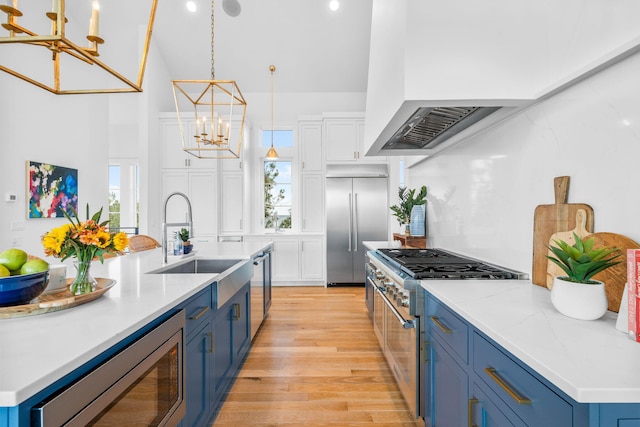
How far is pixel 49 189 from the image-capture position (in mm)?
3998

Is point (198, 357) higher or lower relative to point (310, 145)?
lower

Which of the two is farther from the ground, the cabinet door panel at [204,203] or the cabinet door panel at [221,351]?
the cabinet door panel at [204,203]

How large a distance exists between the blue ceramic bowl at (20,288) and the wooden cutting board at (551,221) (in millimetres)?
1936

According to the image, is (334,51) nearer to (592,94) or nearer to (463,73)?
(463,73)

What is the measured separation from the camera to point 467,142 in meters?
2.34

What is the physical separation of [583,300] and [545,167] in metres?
0.76

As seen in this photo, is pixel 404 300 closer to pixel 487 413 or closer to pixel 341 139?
pixel 487 413

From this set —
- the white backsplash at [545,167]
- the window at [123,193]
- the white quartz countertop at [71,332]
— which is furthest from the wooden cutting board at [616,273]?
the window at [123,193]

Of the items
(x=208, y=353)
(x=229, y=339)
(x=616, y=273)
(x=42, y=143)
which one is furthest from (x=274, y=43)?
(x=616, y=273)

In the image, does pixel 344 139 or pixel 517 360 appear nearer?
pixel 517 360

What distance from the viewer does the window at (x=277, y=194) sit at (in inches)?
231

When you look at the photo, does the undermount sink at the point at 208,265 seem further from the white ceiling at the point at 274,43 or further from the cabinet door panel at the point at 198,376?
the white ceiling at the point at 274,43

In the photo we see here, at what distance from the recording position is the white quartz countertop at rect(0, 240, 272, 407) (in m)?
0.68

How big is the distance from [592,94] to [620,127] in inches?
7.9
